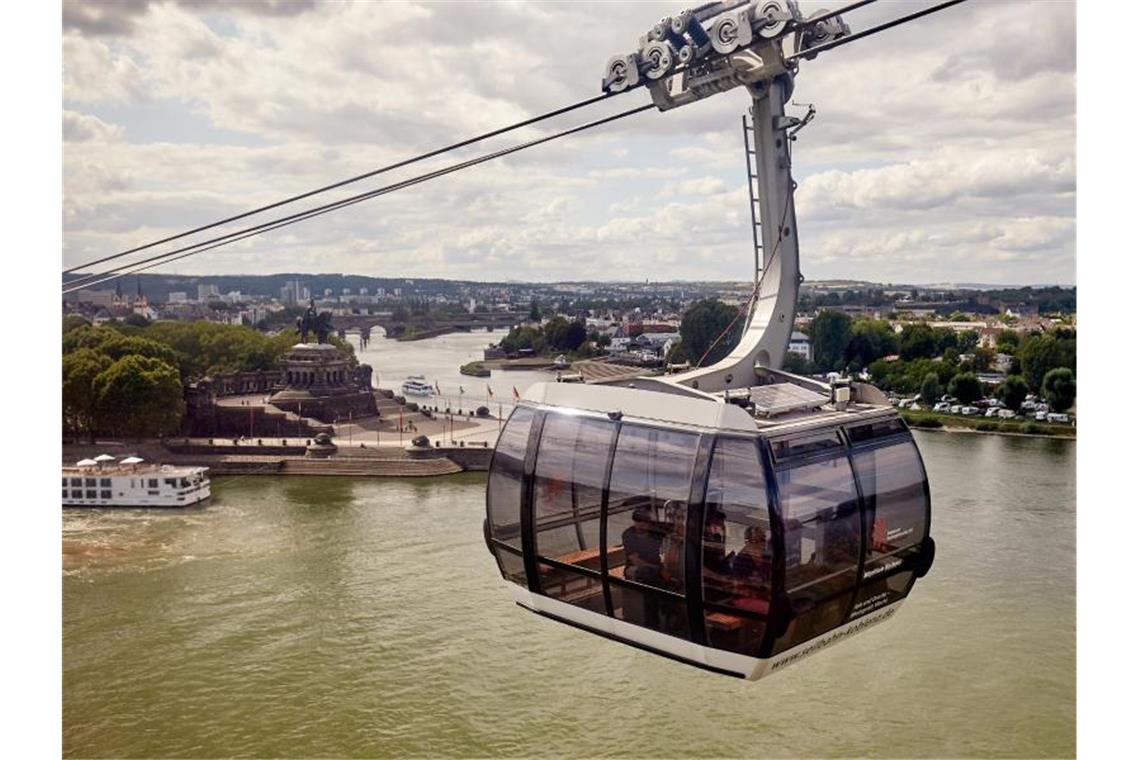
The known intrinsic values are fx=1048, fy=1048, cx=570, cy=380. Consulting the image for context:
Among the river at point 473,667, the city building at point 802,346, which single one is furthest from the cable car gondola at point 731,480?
the city building at point 802,346

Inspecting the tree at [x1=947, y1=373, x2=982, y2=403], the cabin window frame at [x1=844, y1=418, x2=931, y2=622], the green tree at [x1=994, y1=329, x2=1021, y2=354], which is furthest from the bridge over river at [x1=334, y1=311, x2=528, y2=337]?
the cabin window frame at [x1=844, y1=418, x2=931, y2=622]

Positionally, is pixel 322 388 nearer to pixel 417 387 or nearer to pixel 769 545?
pixel 417 387

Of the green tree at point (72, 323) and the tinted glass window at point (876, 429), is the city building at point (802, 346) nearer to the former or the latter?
the green tree at point (72, 323)

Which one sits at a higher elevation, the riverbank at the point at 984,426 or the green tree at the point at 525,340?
the green tree at the point at 525,340

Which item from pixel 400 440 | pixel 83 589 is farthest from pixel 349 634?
pixel 400 440

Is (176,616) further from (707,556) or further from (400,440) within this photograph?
(400,440)

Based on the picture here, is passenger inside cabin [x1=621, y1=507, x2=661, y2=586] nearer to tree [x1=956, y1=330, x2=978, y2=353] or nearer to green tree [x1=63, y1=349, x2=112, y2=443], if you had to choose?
green tree [x1=63, y1=349, x2=112, y2=443]
